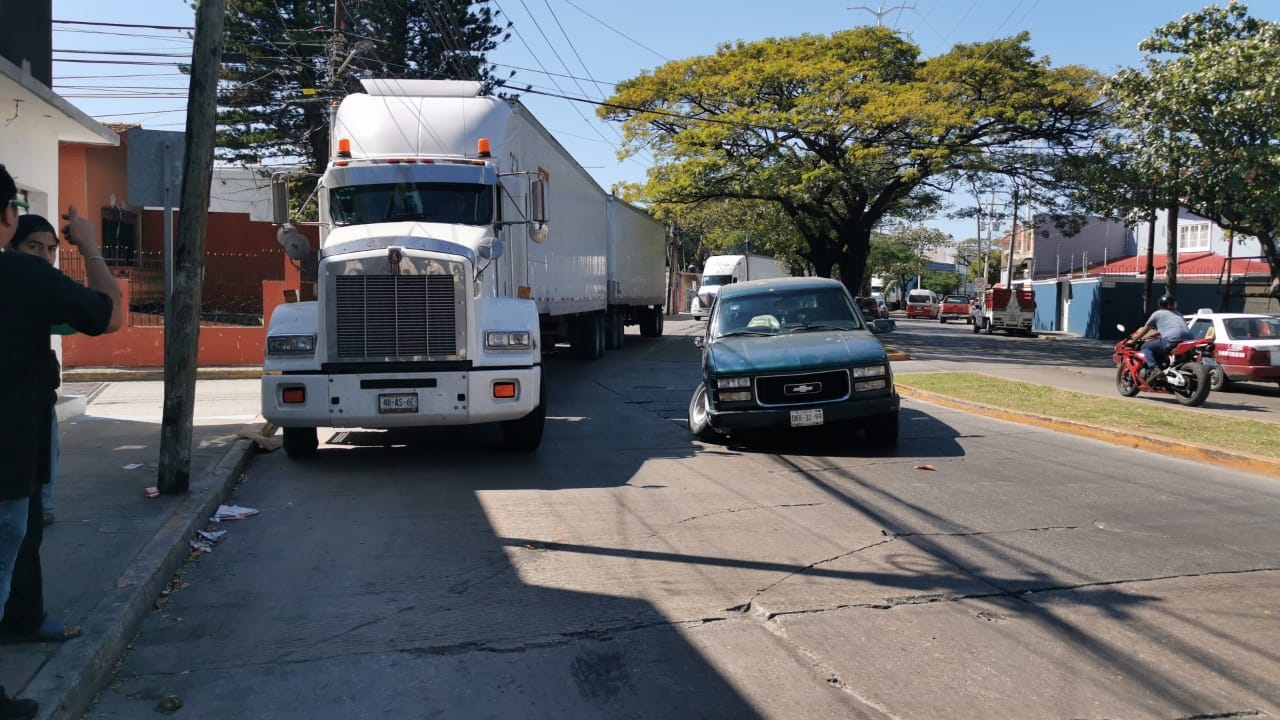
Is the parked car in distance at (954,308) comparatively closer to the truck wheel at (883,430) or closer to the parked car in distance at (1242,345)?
the parked car in distance at (1242,345)

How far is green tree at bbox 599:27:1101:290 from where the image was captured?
29562 millimetres

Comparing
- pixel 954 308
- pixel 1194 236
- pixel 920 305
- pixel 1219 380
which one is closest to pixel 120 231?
pixel 1219 380

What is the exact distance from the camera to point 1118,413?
13.3m

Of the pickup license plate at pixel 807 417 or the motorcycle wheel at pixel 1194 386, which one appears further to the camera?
the motorcycle wheel at pixel 1194 386

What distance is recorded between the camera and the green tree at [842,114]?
2956 cm

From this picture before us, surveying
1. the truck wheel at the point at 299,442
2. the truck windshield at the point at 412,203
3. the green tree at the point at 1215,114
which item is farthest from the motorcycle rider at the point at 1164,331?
the truck wheel at the point at 299,442

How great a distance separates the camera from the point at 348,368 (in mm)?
9375

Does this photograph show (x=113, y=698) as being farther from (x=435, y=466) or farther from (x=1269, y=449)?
(x=1269, y=449)

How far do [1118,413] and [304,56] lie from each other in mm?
24417

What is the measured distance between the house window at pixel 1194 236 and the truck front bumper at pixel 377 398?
49.6 metres

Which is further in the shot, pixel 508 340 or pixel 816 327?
pixel 816 327

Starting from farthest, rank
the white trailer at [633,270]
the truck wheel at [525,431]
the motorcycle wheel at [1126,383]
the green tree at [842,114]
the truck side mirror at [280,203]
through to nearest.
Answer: the green tree at [842,114]
the white trailer at [633,270]
the motorcycle wheel at [1126,383]
the truck side mirror at [280,203]
the truck wheel at [525,431]

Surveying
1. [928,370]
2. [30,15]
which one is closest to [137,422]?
[30,15]

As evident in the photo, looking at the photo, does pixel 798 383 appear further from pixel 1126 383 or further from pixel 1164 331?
pixel 1126 383
